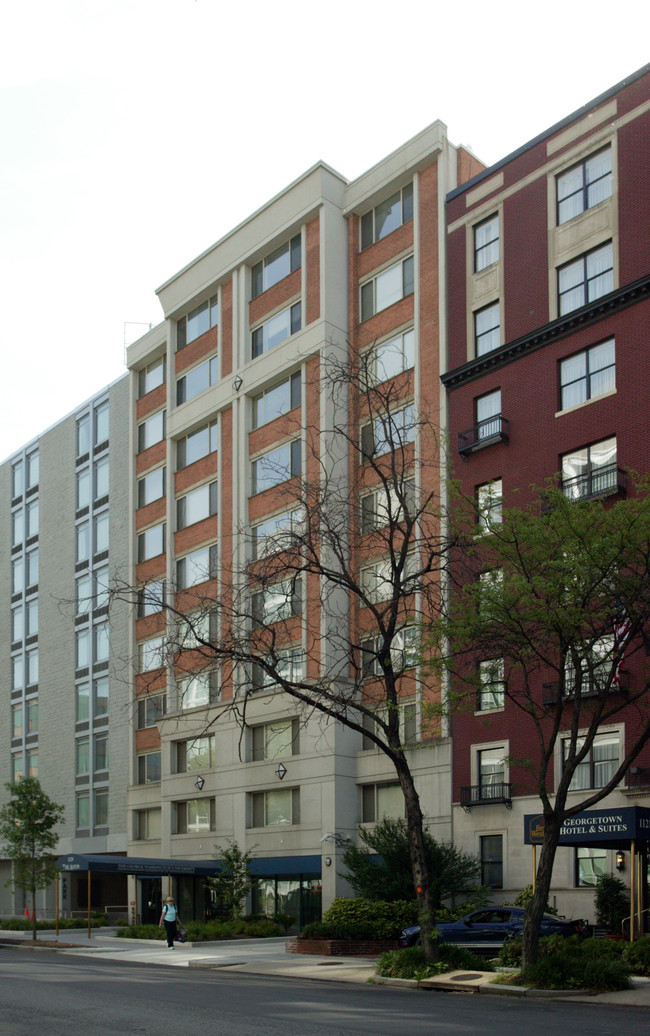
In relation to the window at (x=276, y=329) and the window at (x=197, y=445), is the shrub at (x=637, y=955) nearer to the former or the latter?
the window at (x=276, y=329)

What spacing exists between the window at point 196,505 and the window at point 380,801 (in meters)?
15.3

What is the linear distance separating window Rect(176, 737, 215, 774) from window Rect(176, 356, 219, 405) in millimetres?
16114

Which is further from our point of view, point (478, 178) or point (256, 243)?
point (256, 243)

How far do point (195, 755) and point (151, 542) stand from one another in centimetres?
1153

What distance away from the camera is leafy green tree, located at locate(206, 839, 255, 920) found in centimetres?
4500

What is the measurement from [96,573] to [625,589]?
1724 inches

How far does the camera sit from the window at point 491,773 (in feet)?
126

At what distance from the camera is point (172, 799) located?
52.0m

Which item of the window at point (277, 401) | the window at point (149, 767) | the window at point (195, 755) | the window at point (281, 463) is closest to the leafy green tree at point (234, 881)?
the window at point (195, 755)

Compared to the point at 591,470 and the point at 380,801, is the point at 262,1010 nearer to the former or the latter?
the point at 591,470

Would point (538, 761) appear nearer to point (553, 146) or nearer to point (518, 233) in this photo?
point (518, 233)

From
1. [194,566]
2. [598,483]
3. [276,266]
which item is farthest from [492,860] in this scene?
[276,266]

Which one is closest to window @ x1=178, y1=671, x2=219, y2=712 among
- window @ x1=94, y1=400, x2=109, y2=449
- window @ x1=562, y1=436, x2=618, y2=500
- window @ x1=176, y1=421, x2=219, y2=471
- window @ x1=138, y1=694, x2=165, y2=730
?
window @ x1=138, y1=694, x2=165, y2=730

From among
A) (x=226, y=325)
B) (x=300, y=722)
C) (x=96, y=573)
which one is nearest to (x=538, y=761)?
(x=300, y=722)
